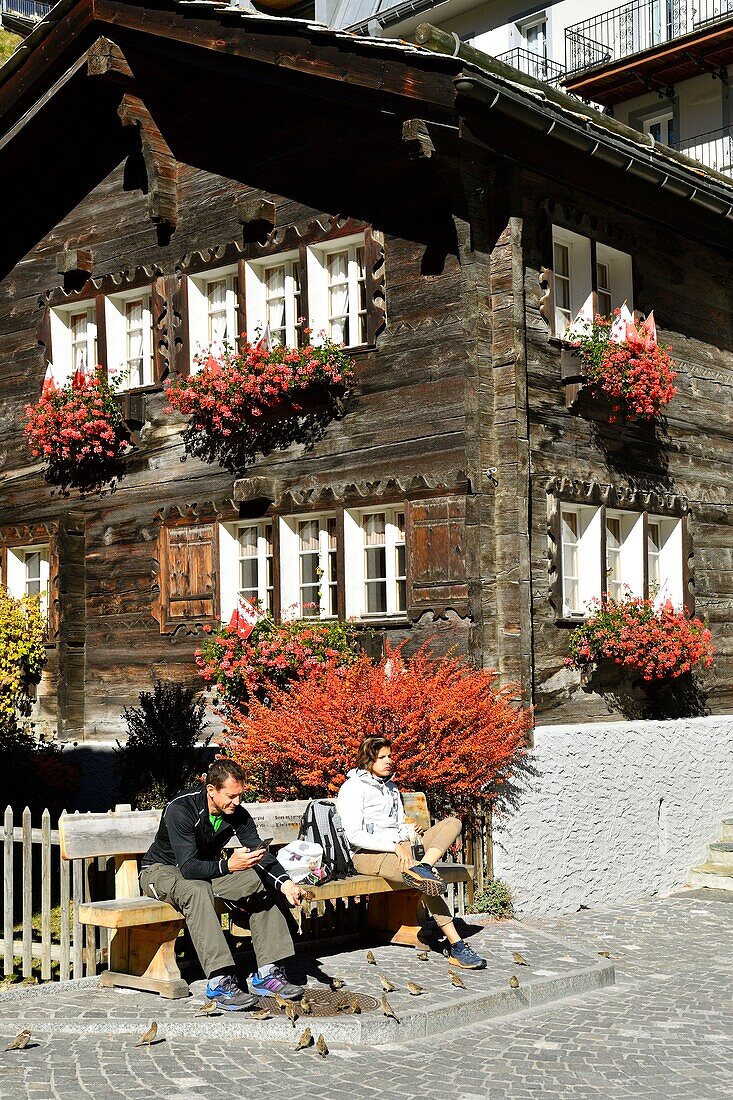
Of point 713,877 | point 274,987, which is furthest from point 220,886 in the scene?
point 713,877

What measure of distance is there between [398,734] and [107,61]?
8.55 m

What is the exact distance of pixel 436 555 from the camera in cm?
1283

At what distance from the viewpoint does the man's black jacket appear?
7934 millimetres

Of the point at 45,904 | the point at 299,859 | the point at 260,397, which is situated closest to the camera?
the point at 45,904

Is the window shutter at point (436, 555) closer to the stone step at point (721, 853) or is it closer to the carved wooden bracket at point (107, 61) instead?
the stone step at point (721, 853)

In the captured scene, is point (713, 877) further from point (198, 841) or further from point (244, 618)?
point (198, 841)

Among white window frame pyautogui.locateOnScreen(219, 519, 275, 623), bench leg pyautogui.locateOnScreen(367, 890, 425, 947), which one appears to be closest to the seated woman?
bench leg pyautogui.locateOnScreen(367, 890, 425, 947)

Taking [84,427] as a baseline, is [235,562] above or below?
below

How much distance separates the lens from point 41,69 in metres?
15.9

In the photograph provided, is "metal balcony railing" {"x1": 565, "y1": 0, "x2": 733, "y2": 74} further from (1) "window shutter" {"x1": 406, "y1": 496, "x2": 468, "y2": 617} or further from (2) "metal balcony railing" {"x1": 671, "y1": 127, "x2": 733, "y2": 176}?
(1) "window shutter" {"x1": 406, "y1": 496, "x2": 468, "y2": 617}

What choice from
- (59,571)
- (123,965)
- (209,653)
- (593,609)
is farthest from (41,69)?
(123,965)

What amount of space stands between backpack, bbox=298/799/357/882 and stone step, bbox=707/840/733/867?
6.45 m

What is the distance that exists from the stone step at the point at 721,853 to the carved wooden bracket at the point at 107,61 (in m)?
10.6

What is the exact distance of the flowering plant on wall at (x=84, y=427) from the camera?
15.8m
